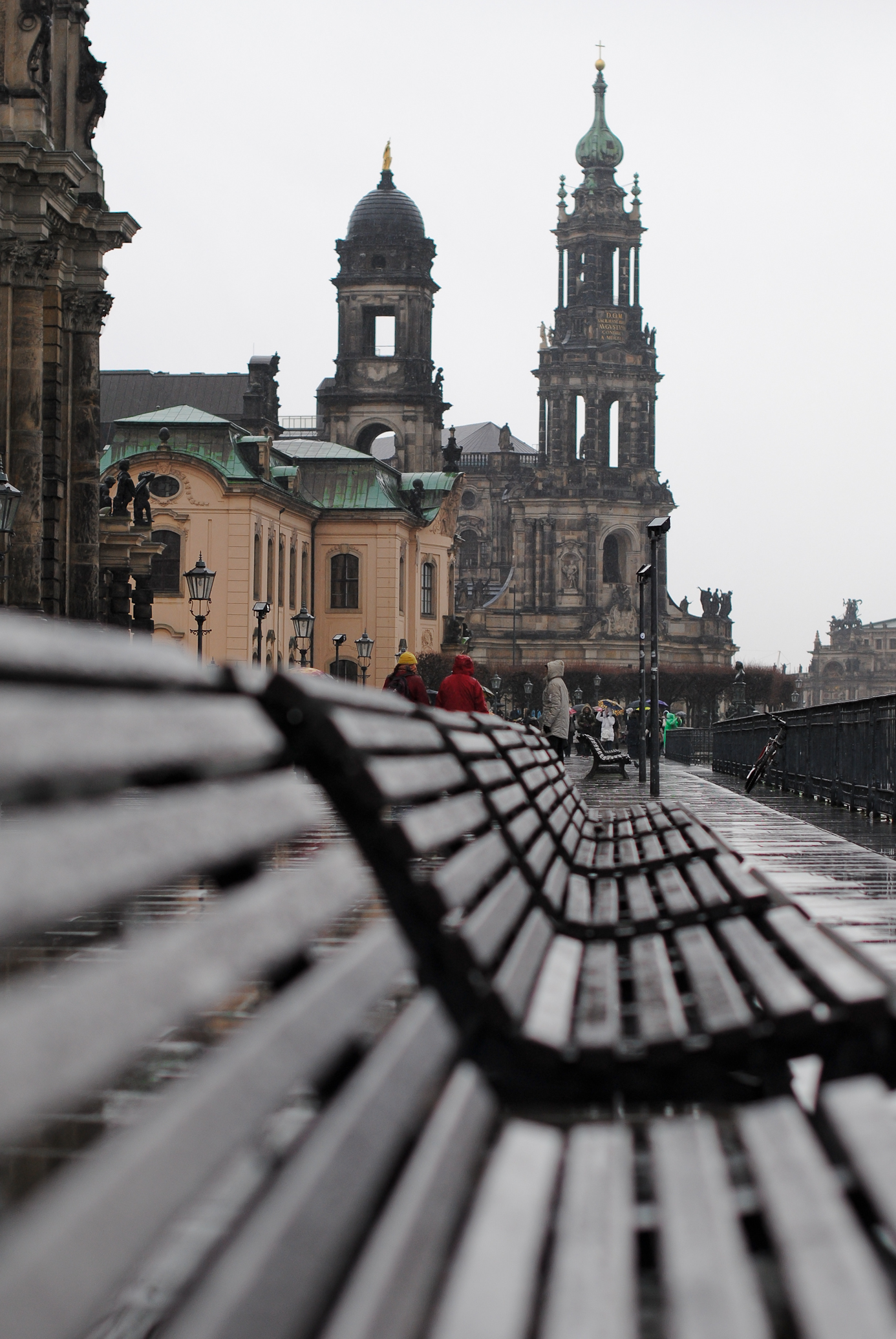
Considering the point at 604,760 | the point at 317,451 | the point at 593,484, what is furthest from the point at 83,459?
the point at 593,484

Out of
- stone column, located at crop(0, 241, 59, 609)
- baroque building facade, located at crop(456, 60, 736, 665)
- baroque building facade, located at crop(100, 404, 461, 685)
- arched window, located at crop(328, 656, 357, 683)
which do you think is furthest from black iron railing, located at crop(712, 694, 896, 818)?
baroque building facade, located at crop(456, 60, 736, 665)

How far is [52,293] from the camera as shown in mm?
29328

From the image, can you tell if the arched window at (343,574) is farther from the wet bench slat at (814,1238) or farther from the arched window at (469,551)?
the arched window at (469,551)

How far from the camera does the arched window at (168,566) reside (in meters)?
50.5

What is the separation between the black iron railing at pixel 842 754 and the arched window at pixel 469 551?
99.4 meters

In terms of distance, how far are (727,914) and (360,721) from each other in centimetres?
175

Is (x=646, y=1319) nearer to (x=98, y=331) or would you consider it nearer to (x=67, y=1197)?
(x=67, y=1197)

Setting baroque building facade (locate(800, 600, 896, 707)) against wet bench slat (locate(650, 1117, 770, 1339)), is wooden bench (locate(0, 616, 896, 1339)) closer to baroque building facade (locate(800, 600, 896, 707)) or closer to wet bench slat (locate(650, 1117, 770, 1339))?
wet bench slat (locate(650, 1117, 770, 1339))

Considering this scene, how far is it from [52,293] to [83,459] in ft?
10.1

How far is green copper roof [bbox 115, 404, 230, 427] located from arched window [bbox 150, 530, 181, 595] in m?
3.56

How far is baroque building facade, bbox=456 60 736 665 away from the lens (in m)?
99.1

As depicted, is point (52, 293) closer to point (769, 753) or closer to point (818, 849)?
point (769, 753)

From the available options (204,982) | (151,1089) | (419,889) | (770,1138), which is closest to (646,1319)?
(770,1138)

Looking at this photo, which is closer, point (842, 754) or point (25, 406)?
point (842, 754)
